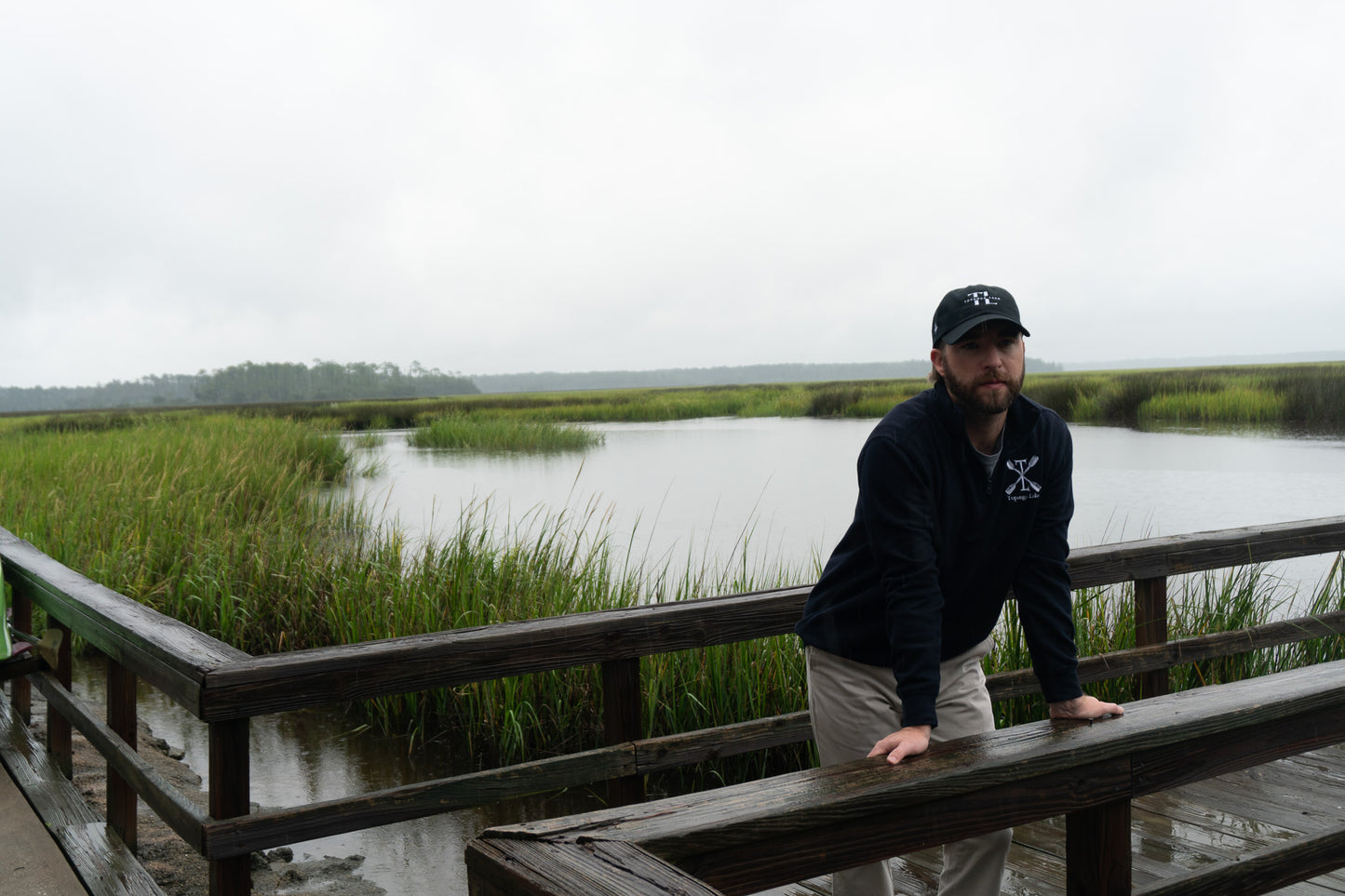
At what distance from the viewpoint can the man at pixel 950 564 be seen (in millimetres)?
1660

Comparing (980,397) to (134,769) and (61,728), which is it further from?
A: (61,728)

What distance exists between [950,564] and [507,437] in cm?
2258

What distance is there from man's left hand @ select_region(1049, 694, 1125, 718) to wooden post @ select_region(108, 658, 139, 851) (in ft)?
7.82

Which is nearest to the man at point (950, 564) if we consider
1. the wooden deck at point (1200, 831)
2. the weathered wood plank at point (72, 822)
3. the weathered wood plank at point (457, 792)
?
the weathered wood plank at point (457, 792)

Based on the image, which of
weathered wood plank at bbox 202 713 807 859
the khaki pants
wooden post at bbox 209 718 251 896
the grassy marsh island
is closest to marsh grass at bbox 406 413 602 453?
the grassy marsh island

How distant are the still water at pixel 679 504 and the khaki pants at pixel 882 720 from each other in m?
1.96

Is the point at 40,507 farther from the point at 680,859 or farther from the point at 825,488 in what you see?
the point at 825,488

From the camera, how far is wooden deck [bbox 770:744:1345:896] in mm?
2557

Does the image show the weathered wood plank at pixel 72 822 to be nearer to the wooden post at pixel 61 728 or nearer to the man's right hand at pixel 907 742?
the wooden post at pixel 61 728

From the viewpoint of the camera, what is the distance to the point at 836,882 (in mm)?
1938

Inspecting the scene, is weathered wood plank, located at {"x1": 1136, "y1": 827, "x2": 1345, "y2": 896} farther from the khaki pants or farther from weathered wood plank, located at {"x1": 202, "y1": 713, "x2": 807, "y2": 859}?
weathered wood plank, located at {"x1": 202, "y1": 713, "x2": 807, "y2": 859}

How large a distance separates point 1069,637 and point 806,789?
0.98m

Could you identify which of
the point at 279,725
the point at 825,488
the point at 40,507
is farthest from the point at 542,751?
the point at 825,488

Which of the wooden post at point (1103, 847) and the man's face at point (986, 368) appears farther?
the man's face at point (986, 368)
